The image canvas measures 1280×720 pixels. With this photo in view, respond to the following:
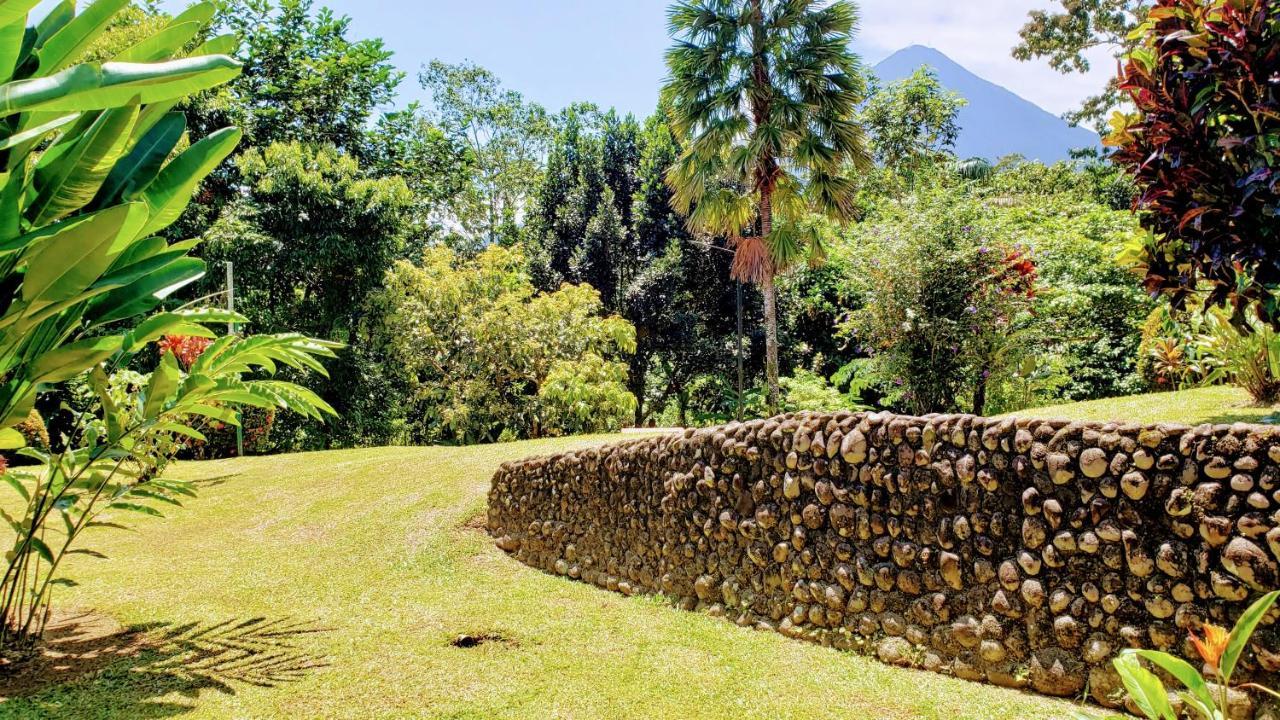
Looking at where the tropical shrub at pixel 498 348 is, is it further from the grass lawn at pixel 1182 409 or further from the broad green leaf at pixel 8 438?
the broad green leaf at pixel 8 438

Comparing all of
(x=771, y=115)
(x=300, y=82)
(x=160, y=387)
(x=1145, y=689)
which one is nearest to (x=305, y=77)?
(x=300, y=82)

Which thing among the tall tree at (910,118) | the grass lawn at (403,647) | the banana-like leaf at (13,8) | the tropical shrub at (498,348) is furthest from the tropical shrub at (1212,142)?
the tall tree at (910,118)

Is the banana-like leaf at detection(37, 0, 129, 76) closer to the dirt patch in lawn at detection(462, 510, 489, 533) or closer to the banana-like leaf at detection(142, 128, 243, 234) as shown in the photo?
the banana-like leaf at detection(142, 128, 243, 234)

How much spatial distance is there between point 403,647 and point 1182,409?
7.60 m

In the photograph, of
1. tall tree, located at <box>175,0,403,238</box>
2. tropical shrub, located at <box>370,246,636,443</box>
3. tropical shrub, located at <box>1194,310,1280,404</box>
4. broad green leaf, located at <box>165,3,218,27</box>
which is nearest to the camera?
broad green leaf, located at <box>165,3,218,27</box>

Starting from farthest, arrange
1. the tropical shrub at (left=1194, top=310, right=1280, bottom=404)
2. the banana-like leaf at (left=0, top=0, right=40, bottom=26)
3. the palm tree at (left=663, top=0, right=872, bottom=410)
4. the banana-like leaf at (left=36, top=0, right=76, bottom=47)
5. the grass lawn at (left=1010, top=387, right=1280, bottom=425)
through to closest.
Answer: the palm tree at (left=663, top=0, right=872, bottom=410)
the grass lawn at (left=1010, top=387, right=1280, bottom=425)
the tropical shrub at (left=1194, top=310, right=1280, bottom=404)
the banana-like leaf at (left=36, top=0, right=76, bottom=47)
the banana-like leaf at (left=0, top=0, right=40, bottom=26)

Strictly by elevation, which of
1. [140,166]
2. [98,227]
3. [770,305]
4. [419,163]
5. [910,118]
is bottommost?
[98,227]

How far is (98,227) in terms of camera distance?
2871 millimetres

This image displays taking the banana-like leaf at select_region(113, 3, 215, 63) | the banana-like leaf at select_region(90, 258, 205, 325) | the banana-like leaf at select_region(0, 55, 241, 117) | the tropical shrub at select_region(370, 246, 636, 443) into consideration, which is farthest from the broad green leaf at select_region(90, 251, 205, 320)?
the tropical shrub at select_region(370, 246, 636, 443)

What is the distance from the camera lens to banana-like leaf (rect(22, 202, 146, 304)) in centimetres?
285

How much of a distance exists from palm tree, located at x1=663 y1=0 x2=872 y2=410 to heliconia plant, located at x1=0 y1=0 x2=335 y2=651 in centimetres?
1113

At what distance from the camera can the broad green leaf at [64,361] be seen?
11.3 ft

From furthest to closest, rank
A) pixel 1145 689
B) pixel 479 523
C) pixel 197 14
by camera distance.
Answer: pixel 479 523
pixel 197 14
pixel 1145 689

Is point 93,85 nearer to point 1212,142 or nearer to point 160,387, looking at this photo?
point 160,387
